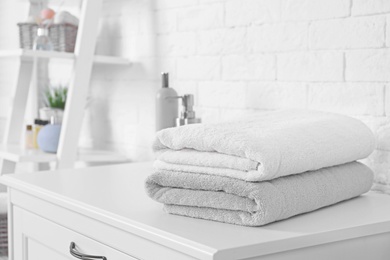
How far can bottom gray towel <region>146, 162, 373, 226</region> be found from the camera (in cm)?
93

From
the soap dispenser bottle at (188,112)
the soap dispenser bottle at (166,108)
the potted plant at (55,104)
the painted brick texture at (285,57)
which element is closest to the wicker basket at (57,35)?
→ the potted plant at (55,104)

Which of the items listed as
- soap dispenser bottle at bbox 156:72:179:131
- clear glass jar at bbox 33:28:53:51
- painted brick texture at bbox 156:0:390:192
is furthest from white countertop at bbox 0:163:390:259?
clear glass jar at bbox 33:28:53:51

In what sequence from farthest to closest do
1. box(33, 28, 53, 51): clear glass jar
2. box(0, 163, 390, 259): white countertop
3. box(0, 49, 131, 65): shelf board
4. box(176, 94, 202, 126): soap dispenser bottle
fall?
box(33, 28, 53, 51): clear glass jar
box(0, 49, 131, 65): shelf board
box(176, 94, 202, 126): soap dispenser bottle
box(0, 163, 390, 259): white countertop

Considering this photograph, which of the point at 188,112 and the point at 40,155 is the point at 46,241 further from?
the point at 40,155

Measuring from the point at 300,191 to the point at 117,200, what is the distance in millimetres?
357

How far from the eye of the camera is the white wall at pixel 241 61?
1344 millimetres

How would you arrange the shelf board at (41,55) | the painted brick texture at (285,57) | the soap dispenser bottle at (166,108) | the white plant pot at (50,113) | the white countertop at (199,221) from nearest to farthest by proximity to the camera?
1. the white countertop at (199,221)
2. the painted brick texture at (285,57)
3. the soap dispenser bottle at (166,108)
4. the shelf board at (41,55)
5. the white plant pot at (50,113)

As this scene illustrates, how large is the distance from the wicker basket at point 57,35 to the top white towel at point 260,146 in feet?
3.58

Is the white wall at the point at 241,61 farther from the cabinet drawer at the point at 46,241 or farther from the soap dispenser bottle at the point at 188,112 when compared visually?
the cabinet drawer at the point at 46,241

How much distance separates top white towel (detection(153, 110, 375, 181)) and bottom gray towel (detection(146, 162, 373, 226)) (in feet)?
0.05

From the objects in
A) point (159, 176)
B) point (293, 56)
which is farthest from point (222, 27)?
point (159, 176)

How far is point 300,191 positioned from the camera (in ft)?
3.29

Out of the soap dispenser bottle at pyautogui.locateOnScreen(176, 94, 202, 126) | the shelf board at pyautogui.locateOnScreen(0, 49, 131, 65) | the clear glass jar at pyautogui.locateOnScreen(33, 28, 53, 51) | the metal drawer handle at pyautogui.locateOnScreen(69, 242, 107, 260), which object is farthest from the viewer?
the clear glass jar at pyautogui.locateOnScreen(33, 28, 53, 51)

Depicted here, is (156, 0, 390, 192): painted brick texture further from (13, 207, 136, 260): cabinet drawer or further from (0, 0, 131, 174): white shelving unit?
(13, 207, 136, 260): cabinet drawer
